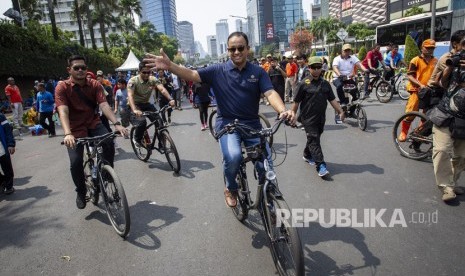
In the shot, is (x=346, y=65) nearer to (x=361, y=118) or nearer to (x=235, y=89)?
(x=361, y=118)

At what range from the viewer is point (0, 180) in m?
5.98

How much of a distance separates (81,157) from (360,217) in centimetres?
349

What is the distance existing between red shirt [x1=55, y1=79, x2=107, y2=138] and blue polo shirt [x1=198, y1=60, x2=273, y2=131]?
1773 mm

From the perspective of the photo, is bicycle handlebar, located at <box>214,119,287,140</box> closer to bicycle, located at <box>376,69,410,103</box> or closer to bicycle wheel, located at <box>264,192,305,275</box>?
bicycle wheel, located at <box>264,192,305,275</box>

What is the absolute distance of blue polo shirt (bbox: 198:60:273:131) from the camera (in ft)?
11.8

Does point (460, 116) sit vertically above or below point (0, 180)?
above

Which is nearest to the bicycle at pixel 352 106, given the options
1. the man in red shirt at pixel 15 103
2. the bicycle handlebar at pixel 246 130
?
the bicycle handlebar at pixel 246 130

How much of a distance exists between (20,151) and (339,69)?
8959 mm

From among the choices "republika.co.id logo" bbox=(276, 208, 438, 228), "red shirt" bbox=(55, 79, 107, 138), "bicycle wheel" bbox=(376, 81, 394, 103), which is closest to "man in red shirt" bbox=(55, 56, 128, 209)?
"red shirt" bbox=(55, 79, 107, 138)

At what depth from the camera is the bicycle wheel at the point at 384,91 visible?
37.6 feet

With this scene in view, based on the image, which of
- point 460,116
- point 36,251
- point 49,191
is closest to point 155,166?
point 49,191

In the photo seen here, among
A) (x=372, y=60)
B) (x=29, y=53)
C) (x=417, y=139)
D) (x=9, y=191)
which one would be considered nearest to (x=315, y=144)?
(x=417, y=139)

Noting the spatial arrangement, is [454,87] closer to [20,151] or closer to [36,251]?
[36,251]

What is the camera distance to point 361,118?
8.10 metres
